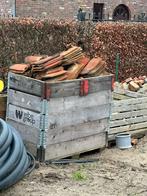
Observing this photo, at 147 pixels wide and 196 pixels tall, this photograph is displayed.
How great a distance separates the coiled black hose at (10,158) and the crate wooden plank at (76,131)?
56 centimetres

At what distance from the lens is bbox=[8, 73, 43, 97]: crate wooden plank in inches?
240

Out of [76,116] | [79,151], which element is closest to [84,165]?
[79,151]

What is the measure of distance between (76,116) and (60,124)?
1.01ft

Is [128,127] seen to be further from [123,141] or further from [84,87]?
[84,87]

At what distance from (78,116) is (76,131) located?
22 cm

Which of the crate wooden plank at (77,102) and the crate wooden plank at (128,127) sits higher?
the crate wooden plank at (77,102)

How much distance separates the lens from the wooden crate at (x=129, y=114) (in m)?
7.28

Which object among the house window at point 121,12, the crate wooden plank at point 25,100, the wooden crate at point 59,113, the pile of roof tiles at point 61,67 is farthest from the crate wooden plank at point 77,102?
the house window at point 121,12

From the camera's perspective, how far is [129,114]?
7551mm

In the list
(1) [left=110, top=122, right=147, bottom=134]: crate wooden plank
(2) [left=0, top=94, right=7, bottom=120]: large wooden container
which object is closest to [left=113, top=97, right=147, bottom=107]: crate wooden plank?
(1) [left=110, top=122, right=147, bottom=134]: crate wooden plank

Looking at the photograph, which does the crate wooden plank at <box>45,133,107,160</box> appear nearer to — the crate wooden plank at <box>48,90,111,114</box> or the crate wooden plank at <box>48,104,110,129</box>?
the crate wooden plank at <box>48,104,110,129</box>

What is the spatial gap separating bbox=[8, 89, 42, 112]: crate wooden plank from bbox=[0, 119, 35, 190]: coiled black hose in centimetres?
54

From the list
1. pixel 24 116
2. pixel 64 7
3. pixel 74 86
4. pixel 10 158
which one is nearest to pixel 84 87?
pixel 74 86

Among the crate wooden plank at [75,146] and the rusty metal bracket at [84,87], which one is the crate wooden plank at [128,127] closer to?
the crate wooden plank at [75,146]
